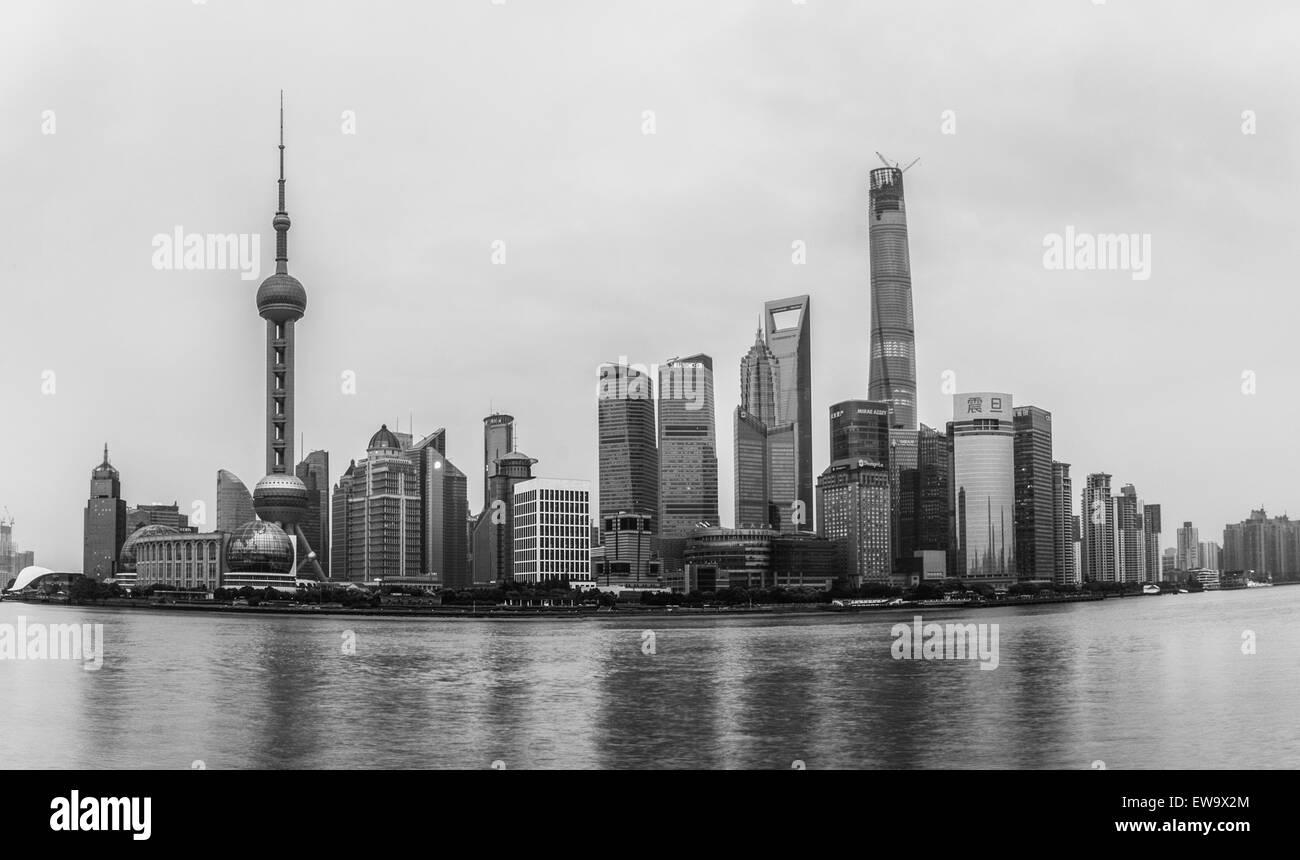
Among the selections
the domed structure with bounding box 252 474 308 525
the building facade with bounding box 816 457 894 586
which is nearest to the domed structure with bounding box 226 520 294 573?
the domed structure with bounding box 252 474 308 525

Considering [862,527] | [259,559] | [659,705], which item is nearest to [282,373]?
[259,559]

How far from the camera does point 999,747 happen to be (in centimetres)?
3244

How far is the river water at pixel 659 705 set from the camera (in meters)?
31.3

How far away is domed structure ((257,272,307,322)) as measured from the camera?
187500 millimetres

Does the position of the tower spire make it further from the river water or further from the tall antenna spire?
the river water

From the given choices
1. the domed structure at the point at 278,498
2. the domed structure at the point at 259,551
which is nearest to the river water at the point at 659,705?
the domed structure at the point at 259,551

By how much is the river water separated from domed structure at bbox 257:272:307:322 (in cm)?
11730

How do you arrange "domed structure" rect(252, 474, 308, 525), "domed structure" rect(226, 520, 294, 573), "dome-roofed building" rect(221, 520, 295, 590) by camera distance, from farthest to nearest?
"domed structure" rect(252, 474, 308, 525)
"domed structure" rect(226, 520, 294, 573)
"dome-roofed building" rect(221, 520, 295, 590)

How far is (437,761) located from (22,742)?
12084 mm

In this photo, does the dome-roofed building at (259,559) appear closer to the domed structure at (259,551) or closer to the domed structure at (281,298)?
the domed structure at (259,551)
